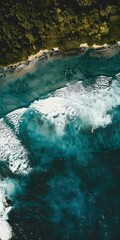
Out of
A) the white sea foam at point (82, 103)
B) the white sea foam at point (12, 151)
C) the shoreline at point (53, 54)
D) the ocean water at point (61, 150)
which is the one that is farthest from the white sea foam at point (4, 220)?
the shoreline at point (53, 54)

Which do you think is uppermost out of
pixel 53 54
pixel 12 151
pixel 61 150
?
pixel 53 54

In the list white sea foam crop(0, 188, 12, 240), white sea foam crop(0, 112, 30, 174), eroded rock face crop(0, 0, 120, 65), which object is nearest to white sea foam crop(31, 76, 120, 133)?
white sea foam crop(0, 112, 30, 174)

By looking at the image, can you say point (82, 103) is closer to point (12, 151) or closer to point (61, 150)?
point (61, 150)

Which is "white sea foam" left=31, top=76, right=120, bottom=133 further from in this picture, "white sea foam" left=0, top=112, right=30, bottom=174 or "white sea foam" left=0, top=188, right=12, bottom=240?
"white sea foam" left=0, top=188, right=12, bottom=240

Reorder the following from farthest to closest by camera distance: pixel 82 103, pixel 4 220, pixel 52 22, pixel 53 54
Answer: pixel 82 103
pixel 53 54
pixel 4 220
pixel 52 22

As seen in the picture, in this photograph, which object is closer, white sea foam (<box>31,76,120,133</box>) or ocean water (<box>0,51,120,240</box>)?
ocean water (<box>0,51,120,240</box>)

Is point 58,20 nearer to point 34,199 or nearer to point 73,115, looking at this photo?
point 73,115

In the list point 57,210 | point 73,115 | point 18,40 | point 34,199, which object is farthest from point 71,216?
point 18,40

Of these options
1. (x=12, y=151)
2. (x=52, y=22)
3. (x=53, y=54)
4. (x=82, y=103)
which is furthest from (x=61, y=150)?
(x=52, y=22)
